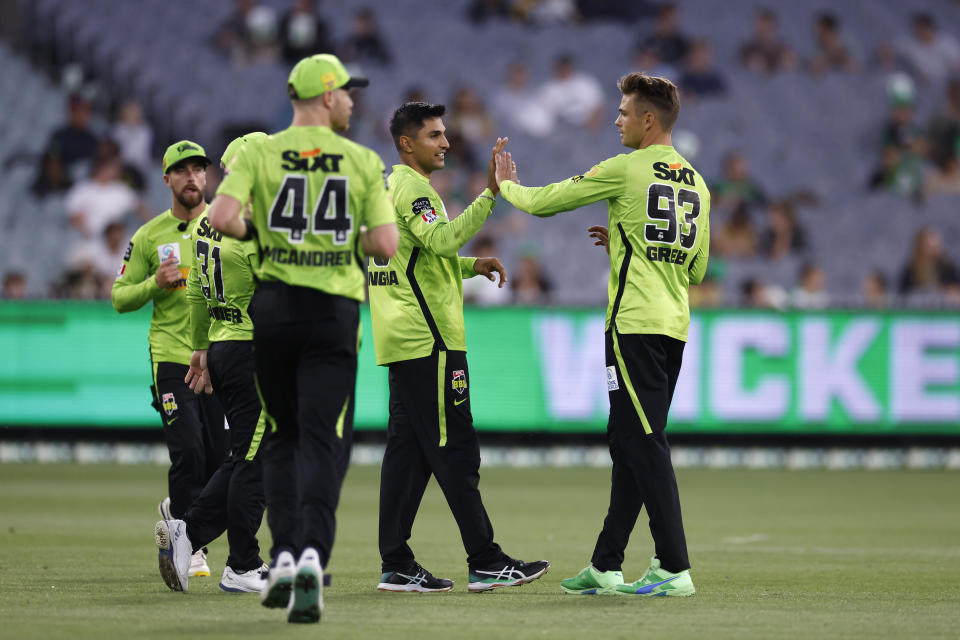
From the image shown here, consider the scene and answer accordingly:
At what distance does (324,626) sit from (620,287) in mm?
2561

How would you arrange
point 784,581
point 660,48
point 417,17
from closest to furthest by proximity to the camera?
1. point 784,581
2. point 660,48
3. point 417,17

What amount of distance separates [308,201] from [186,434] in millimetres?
2913

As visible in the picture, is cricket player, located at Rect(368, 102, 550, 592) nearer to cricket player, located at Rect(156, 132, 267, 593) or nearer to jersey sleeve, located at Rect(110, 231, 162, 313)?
cricket player, located at Rect(156, 132, 267, 593)

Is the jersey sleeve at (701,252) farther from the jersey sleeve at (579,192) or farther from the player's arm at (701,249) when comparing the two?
the jersey sleeve at (579,192)

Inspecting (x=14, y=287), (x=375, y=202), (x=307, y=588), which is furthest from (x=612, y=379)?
(x=14, y=287)

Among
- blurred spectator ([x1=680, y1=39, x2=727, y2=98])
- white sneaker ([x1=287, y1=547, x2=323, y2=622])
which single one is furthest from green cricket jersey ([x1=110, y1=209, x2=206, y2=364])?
blurred spectator ([x1=680, y1=39, x2=727, y2=98])

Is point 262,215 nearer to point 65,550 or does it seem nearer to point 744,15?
point 65,550

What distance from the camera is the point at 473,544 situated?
7848mm

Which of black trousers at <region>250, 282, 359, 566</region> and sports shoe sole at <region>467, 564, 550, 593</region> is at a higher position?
black trousers at <region>250, 282, 359, 566</region>

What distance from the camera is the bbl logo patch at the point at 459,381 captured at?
7973 mm

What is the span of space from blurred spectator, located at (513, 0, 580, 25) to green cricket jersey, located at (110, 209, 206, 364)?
1750 centimetres

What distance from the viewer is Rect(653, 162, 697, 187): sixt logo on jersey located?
7793 mm

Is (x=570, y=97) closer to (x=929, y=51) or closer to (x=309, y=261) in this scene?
(x=929, y=51)

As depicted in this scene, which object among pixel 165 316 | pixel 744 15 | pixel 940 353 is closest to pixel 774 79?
pixel 744 15
